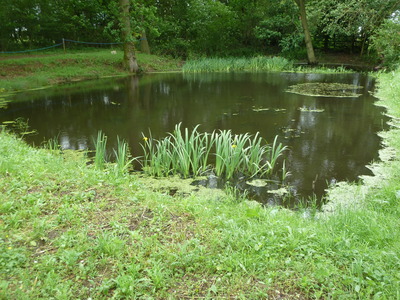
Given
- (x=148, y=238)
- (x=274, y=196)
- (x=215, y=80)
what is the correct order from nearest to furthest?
(x=148, y=238)
(x=274, y=196)
(x=215, y=80)

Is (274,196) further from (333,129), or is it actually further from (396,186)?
(333,129)

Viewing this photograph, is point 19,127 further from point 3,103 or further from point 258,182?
point 258,182

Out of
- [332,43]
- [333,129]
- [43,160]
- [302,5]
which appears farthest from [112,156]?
[332,43]

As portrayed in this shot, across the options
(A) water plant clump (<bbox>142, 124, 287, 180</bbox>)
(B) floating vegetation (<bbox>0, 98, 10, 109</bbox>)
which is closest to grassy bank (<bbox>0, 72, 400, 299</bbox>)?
(A) water plant clump (<bbox>142, 124, 287, 180</bbox>)

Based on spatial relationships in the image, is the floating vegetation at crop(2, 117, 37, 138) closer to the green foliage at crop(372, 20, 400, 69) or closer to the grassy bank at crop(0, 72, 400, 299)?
the grassy bank at crop(0, 72, 400, 299)

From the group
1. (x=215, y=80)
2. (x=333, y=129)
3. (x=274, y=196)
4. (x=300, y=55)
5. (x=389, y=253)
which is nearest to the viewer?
(x=389, y=253)

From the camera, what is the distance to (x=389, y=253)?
6.62 feet

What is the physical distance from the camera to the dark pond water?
4.57 meters

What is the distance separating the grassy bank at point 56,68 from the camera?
37.1ft

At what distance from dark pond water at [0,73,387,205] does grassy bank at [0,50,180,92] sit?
1.07m

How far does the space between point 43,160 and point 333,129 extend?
509cm

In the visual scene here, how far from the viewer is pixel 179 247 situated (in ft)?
7.28

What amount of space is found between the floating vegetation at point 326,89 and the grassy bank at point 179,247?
23.4ft

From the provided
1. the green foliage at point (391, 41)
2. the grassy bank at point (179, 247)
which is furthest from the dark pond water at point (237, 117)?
the green foliage at point (391, 41)
